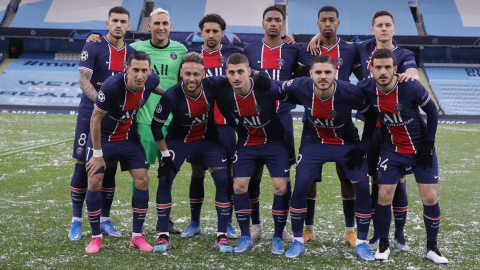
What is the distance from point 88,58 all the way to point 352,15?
28020 mm

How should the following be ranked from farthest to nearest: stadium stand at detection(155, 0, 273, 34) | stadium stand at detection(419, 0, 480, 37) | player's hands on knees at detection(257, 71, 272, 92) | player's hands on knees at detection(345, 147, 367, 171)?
1. stadium stand at detection(155, 0, 273, 34)
2. stadium stand at detection(419, 0, 480, 37)
3. player's hands on knees at detection(257, 71, 272, 92)
4. player's hands on knees at detection(345, 147, 367, 171)

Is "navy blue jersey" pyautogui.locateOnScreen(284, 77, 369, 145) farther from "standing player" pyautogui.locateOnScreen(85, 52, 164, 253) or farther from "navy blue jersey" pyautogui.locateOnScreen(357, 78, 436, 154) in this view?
"standing player" pyautogui.locateOnScreen(85, 52, 164, 253)

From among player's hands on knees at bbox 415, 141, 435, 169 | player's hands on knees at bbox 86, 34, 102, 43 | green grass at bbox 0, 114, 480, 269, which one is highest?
player's hands on knees at bbox 86, 34, 102, 43

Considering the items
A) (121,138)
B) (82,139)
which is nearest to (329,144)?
(121,138)

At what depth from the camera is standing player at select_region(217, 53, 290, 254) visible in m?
5.10

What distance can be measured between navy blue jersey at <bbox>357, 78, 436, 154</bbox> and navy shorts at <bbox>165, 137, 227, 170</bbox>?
145cm

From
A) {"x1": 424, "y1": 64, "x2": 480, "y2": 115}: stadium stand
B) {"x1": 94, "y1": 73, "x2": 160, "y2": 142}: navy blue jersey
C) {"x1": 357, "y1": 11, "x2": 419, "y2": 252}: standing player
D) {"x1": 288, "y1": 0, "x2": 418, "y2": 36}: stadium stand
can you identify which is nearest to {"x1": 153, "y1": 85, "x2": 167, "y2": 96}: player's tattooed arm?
{"x1": 94, "y1": 73, "x2": 160, "y2": 142}: navy blue jersey

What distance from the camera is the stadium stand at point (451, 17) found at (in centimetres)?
3019

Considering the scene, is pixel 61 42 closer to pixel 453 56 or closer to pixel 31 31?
pixel 31 31

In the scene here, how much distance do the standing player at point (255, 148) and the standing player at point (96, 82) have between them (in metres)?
1.21

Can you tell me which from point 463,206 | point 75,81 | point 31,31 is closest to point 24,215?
point 463,206

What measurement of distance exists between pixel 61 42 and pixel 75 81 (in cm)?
495

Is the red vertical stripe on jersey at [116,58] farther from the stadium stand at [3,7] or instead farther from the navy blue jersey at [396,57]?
the stadium stand at [3,7]

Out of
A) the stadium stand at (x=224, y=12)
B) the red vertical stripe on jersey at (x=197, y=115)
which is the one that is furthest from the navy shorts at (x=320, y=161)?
the stadium stand at (x=224, y=12)
